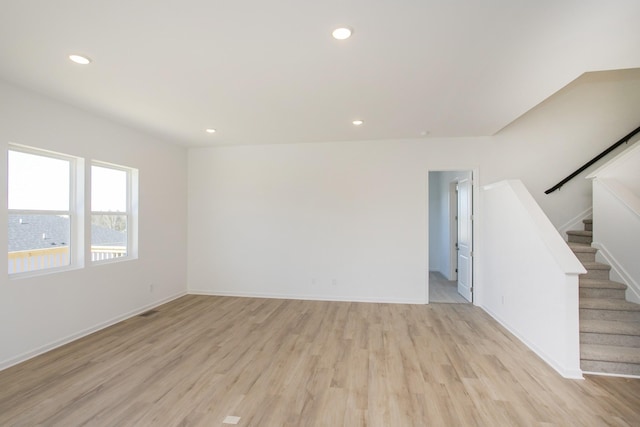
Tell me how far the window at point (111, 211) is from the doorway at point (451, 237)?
5.08 m

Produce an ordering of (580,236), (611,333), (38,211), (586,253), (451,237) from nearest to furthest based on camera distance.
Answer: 1. (611,333)
2. (38,211)
3. (586,253)
4. (580,236)
5. (451,237)

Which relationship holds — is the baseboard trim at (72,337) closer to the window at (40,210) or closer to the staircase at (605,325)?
the window at (40,210)

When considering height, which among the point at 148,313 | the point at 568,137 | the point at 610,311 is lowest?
the point at 148,313

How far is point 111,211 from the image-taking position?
418 cm

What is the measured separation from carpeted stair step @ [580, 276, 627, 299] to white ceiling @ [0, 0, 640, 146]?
2.15 m

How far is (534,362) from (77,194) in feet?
18.0

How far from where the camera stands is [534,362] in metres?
2.96

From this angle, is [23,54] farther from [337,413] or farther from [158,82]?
[337,413]

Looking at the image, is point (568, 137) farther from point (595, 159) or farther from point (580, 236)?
point (580, 236)

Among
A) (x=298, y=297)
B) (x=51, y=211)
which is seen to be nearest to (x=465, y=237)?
(x=298, y=297)

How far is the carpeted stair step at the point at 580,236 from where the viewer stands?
3.97 metres

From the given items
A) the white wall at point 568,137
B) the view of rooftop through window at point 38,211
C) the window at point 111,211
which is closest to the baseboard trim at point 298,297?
the window at point 111,211

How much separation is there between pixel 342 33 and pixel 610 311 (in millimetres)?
3801

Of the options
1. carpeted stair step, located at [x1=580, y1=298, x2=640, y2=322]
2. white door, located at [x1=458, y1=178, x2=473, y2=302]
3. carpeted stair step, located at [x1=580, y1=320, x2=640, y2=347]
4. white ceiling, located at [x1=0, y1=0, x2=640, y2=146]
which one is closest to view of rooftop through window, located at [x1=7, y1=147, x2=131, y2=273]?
white ceiling, located at [x1=0, y1=0, x2=640, y2=146]
